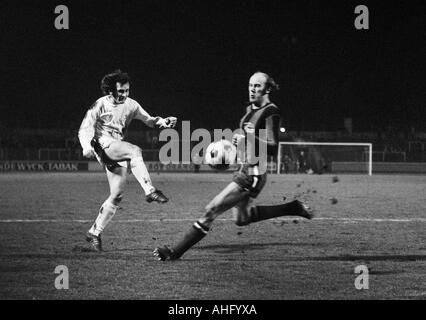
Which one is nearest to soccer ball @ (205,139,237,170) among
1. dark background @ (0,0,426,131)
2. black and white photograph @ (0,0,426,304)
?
black and white photograph @ (0,0,426,304)

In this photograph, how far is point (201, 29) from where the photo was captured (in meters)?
57.0

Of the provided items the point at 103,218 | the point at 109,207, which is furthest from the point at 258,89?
the point at 103,218

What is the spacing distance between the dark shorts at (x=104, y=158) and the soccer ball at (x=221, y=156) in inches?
64.2

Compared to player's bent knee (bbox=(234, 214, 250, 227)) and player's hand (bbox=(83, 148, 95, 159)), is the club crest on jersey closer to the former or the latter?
player's hand (bbox=(83, 148, 95, 159))

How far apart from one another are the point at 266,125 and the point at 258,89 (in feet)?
1.52

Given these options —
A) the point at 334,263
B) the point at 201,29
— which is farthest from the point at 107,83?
the point at 201,29

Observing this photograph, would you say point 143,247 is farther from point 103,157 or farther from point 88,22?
point 88,22

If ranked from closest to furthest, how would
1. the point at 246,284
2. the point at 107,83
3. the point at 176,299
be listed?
the point at 176,299 < the point at 246,284 < the point at 107,83

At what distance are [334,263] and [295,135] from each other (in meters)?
45.9

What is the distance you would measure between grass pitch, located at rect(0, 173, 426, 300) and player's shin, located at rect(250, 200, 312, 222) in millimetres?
537

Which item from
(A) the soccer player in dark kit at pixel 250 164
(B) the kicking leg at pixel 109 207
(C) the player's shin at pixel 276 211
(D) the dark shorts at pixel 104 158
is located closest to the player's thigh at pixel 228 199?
(A) the soccer player in dark kit at pixel 250 164

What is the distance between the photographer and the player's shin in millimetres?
8392

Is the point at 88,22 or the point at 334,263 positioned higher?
the point at 88,22

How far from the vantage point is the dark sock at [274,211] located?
27.5 feet
